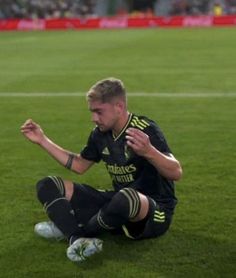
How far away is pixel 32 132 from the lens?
512cm

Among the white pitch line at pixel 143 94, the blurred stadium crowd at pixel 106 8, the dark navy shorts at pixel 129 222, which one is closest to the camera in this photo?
the dark navy shorts at pixel 129 222

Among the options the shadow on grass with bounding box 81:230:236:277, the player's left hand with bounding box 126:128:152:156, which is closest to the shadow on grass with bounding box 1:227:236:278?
the shadow on grass with bounding box 81:230:236:277

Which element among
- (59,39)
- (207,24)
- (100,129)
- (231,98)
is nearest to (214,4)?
(207,24)

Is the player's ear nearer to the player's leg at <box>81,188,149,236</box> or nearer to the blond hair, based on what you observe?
the blond hair

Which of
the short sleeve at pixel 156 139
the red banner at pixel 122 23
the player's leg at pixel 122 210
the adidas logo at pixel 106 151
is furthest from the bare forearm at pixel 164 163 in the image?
the red banner at pixel 122 23

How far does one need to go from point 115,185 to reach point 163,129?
13.5ft

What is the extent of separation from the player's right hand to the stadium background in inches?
31.1

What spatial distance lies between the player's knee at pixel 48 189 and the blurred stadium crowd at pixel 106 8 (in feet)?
122

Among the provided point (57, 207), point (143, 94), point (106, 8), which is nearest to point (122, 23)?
point (106, 8)

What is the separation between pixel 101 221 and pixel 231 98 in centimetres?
736

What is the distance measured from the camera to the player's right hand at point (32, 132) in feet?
16.7

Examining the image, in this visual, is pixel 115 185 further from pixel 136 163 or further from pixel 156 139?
pixel 156 139

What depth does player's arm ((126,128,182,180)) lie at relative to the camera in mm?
4285

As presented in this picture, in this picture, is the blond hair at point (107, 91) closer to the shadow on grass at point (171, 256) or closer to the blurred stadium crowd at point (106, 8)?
the shadow on grass at point (171, 256)
